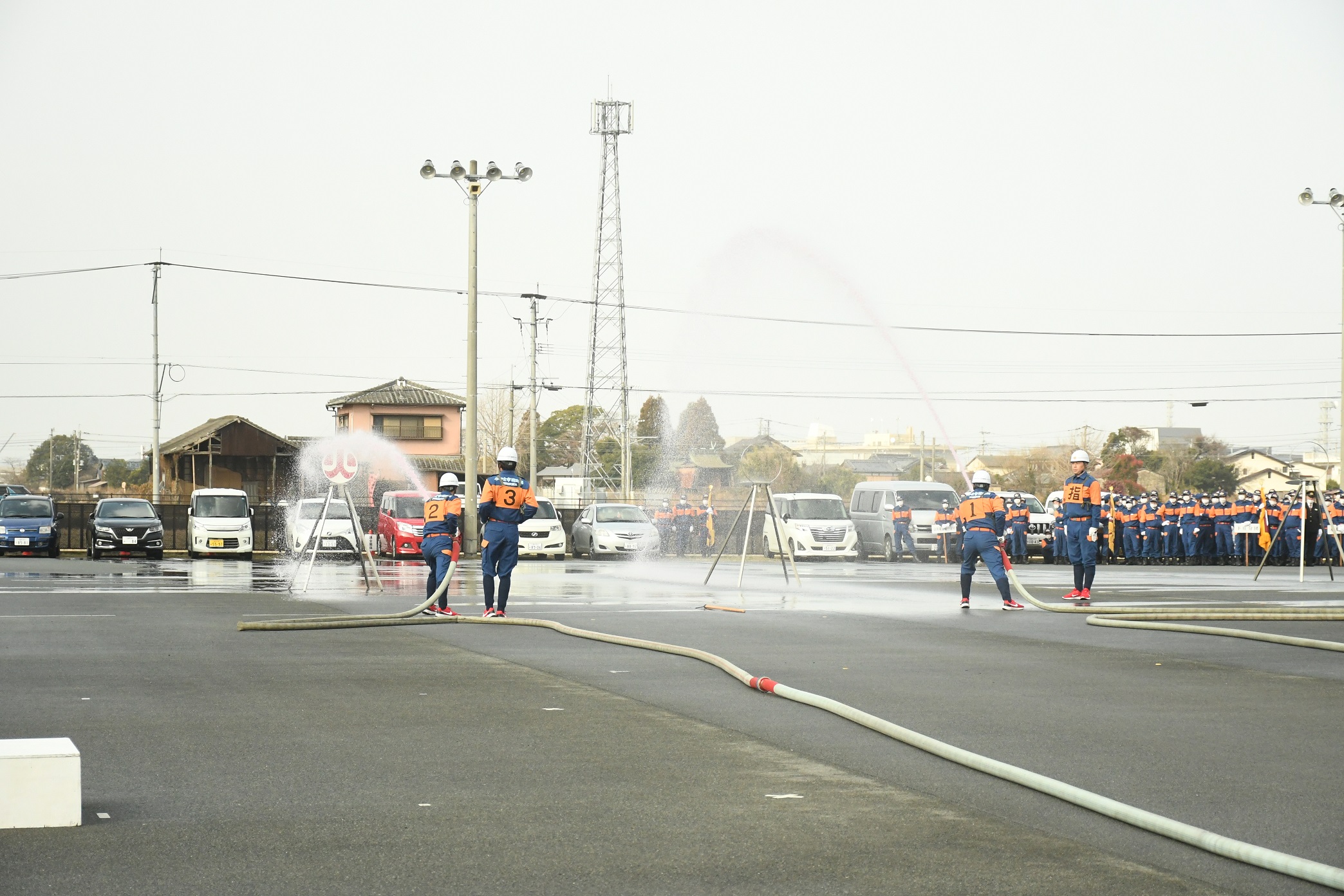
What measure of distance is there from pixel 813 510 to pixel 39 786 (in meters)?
31.0

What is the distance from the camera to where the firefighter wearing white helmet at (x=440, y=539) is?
17109 millimetres

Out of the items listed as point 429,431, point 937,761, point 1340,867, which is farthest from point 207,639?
point 429,431

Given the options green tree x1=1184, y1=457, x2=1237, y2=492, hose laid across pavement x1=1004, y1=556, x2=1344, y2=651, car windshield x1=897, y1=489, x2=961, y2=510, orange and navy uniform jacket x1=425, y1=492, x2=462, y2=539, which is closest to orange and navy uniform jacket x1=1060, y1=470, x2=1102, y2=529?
hose laid across pavement x1=1004, y1=556, x2=1344, y2=651

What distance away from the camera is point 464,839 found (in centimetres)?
591

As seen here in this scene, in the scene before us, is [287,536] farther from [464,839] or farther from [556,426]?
[556,426]

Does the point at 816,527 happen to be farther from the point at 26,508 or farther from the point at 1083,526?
the point at 26,508

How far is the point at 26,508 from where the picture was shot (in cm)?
3647

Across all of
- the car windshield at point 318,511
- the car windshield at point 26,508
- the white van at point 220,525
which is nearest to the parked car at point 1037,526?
the car windshield at point 318,511

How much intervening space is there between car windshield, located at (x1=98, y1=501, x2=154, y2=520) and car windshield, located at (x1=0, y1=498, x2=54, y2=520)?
189 centimetres

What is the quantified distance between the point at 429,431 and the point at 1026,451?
181 feet

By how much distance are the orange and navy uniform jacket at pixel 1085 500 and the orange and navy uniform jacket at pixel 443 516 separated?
863 cm

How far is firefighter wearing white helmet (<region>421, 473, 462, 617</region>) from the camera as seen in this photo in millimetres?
17109

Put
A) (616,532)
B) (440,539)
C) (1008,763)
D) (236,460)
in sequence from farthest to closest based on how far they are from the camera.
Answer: (236,460) < (616,532) < (440,539) < (1008,763)

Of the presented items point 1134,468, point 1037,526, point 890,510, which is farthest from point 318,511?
point 1134,468
